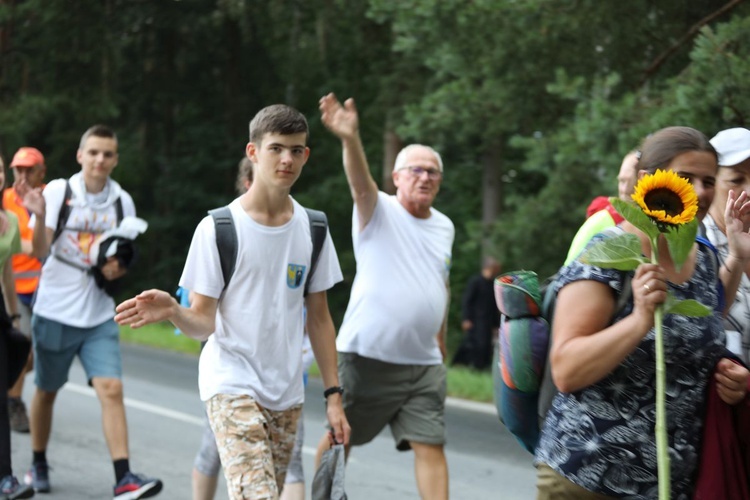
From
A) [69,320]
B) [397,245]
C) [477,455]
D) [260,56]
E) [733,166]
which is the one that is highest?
[260,56]

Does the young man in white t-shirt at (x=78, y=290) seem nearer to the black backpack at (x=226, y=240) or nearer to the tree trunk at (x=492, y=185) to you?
the black backpack at (x=226, y=240)

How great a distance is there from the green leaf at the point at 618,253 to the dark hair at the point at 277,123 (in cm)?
191

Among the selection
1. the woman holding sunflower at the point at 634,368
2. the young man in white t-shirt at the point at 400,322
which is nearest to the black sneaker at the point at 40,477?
the young man in white t-shirt at the point at 400,322

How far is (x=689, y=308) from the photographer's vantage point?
3172 millimetres

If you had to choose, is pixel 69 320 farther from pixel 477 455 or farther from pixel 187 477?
pixel 477 455

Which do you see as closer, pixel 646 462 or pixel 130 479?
pixel 646 462

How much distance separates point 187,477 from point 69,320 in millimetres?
1467

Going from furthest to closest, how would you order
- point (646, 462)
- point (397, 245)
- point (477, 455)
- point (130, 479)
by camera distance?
point (477, 455) → point (130, 479) → point (397, 245) → point (646, 462)

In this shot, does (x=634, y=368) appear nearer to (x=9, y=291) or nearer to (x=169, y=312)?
(x=169, y=312)

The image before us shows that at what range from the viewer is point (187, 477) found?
809 cm

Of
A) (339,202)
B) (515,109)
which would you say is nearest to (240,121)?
(339,202)

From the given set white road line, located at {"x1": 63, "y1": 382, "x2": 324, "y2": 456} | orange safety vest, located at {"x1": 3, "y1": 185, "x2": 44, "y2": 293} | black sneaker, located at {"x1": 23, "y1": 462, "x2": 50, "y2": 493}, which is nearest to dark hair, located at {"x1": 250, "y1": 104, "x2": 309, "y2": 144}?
black sneaker, located at {"x1": 23, "y1": 462, "x2": 50, "y2": 493}

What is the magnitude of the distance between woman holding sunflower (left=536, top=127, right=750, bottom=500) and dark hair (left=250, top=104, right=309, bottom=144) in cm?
174

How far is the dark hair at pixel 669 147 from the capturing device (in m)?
3.44
